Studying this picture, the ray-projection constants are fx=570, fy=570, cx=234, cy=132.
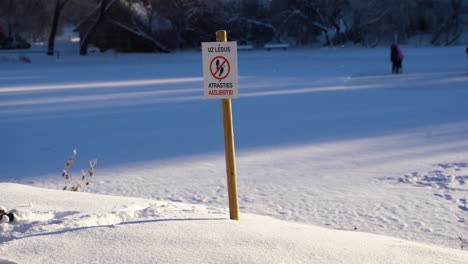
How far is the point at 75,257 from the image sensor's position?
10.7 feet

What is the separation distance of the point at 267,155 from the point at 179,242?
4920 mm

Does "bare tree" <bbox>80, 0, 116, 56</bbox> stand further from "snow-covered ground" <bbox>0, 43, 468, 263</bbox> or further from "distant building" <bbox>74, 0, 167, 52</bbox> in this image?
"snow-covered ground" <bbox>0, 43, 468, 263</bbox>

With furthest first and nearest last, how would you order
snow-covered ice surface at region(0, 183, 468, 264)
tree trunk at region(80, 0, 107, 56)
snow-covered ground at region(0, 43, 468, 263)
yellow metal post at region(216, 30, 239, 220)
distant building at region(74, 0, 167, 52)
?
distant building at region(74, 0, 167, 52)
tree trunk at region(80, 0, 107, 56)
snow-covered ground at region(0, 43, 468, 263)
yellow metal post at region(216, 30, 239, 220)
snow-covered ice surface at region(0, 183, 468, 264)

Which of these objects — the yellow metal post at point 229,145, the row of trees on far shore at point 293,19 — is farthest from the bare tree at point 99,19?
the yellow metal post at point 229,145

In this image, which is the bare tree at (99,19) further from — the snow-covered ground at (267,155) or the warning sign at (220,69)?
the warning sign at (220,69)

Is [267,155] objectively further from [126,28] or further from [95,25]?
[126,28]

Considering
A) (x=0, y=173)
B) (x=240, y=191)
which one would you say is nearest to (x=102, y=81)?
(x=0, y=173)

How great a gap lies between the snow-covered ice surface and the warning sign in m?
0.93

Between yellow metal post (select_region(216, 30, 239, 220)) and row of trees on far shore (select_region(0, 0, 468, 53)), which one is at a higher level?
row of trees on far shore (select_region(0, 0, 468, 53))

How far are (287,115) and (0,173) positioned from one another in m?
6.50

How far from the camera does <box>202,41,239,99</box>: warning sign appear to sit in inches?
157

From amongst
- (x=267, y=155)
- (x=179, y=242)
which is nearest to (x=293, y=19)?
(x=267, y=155)

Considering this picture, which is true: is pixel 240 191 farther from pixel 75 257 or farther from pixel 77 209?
pixel 75 257

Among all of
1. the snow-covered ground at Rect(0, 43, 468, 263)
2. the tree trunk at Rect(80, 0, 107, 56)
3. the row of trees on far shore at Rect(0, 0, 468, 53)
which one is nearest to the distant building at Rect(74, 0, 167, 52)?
the row of trees on far shore at Rect(0, 0, 468, 53)
